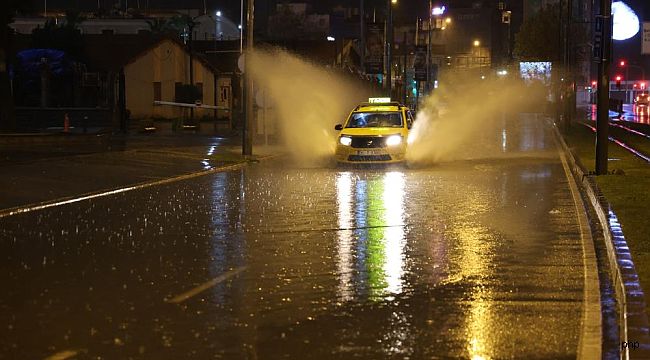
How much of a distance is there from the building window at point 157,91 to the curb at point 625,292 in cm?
4869

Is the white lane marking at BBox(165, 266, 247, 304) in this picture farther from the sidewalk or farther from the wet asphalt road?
the sidewalk

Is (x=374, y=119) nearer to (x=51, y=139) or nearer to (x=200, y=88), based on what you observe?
(x=51, y=139)

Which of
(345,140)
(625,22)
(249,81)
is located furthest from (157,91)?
(625,22)

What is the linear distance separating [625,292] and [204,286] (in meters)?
3.80

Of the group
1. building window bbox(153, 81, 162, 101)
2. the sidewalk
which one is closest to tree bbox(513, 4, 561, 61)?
building window bbox(153, 81, 162, 101)

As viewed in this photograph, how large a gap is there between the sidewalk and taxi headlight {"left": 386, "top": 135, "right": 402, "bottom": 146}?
4.03 metres

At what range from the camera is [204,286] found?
31.7ft

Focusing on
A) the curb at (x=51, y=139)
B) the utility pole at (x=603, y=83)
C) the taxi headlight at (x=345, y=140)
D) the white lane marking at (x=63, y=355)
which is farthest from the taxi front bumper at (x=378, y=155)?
the white lane marking at (x=63, y=355)

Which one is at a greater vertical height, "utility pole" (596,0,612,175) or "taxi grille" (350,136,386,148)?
"utility pole" (596,0,612,175)

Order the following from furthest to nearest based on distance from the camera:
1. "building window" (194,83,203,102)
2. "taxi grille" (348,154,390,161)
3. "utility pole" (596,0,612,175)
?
1. "building window" (194,83,203,102)
2. "taxi grille" (348,154,390,161)
3. "utility pole" (596,0,612,175)

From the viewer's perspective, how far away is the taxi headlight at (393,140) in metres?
25.4

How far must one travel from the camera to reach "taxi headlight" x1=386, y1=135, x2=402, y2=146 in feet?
83.4

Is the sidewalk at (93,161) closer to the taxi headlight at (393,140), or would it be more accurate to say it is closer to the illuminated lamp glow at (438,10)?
the taxi headlight at (393,140)

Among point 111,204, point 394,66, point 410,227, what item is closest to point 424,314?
point 410,227
